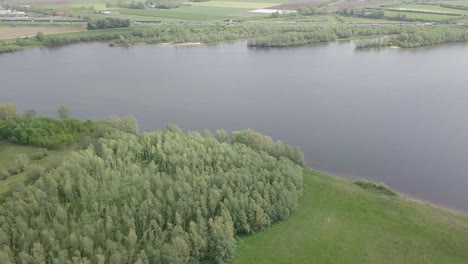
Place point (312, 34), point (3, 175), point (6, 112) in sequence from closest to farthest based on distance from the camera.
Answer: point (3, 175) < point (6, 112) < point (312, 34)

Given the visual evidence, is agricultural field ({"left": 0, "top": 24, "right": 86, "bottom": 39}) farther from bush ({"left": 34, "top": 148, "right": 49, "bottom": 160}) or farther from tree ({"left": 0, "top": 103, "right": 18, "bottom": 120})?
bush ({"left": 34, "top": 148, "right": 49, "bottom": 160})

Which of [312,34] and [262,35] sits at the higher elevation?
[312,34]

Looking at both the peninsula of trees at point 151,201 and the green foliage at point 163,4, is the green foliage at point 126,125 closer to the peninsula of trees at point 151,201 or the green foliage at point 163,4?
the peninsula of trees at point 151,201

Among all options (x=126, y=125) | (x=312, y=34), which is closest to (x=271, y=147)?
(x=126, y=125)

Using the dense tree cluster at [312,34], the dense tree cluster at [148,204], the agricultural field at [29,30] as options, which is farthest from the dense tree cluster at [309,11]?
the dense tree cluster at [148,204]

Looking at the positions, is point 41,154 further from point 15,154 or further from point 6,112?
point 6,112

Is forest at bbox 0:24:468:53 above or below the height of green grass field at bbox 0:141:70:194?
above

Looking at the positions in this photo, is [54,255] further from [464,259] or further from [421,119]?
[421,119]

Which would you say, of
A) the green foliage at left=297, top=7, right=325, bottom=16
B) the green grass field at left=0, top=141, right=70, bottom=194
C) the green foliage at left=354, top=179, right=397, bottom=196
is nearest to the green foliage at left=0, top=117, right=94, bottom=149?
the green grass field at left=0, top=141, right=70, bottom=194
